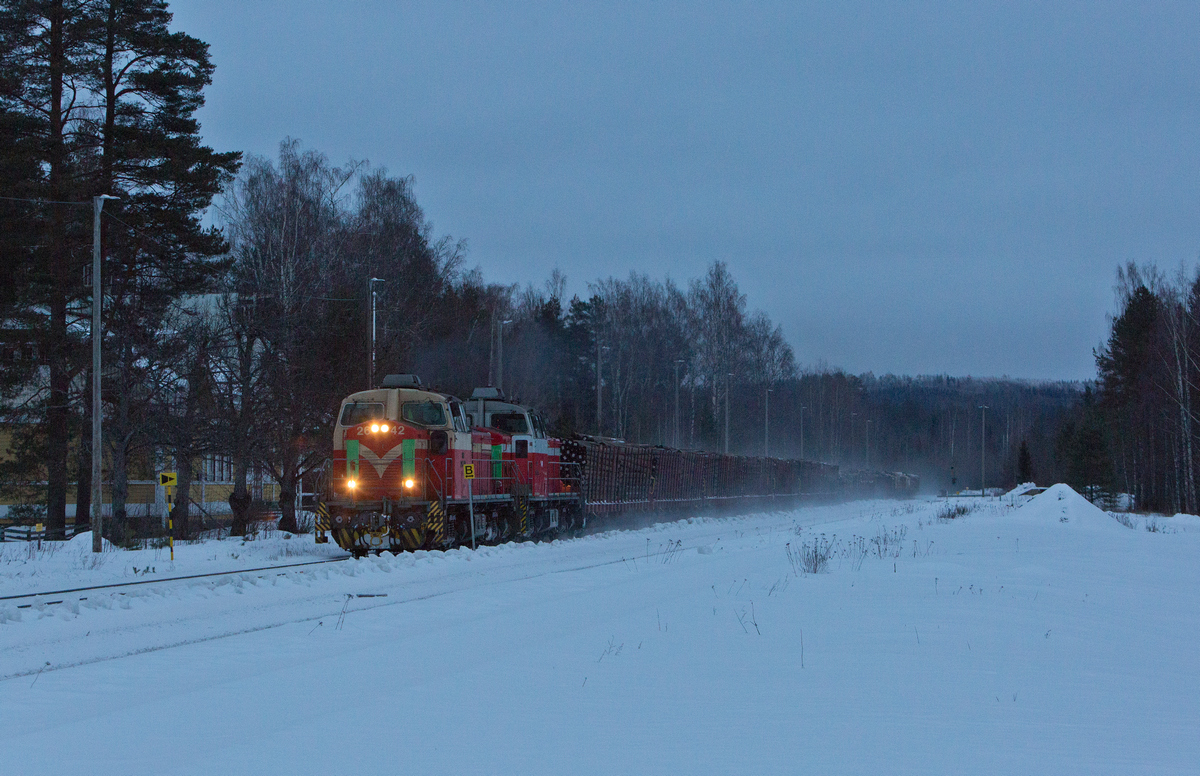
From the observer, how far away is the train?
62.4 ft

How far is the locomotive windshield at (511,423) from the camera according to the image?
2453cm

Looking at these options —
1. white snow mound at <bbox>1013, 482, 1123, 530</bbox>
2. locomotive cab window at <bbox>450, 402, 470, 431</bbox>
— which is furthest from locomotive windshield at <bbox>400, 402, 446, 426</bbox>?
white snow mound at <bbox>1013, 482, 1123, 530</bbox>

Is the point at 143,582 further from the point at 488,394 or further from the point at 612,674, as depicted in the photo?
the point at 488,394

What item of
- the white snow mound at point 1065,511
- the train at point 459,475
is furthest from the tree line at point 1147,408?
the train at point 459,475

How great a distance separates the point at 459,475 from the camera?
20.0m

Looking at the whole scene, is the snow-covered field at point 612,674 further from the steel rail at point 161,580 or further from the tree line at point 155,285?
the tree line at point 155,285

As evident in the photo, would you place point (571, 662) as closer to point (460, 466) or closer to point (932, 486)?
point (460, 466)

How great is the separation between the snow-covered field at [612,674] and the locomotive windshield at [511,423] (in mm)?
8863

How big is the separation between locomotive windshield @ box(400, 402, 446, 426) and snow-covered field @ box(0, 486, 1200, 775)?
4287mm

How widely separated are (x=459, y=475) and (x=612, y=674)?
1265 centimetres

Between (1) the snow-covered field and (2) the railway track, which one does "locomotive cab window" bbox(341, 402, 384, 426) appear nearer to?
(2) the railway track

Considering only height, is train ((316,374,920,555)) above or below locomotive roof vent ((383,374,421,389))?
below

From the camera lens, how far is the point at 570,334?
71.1 m

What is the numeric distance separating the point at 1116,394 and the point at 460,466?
202 ft
